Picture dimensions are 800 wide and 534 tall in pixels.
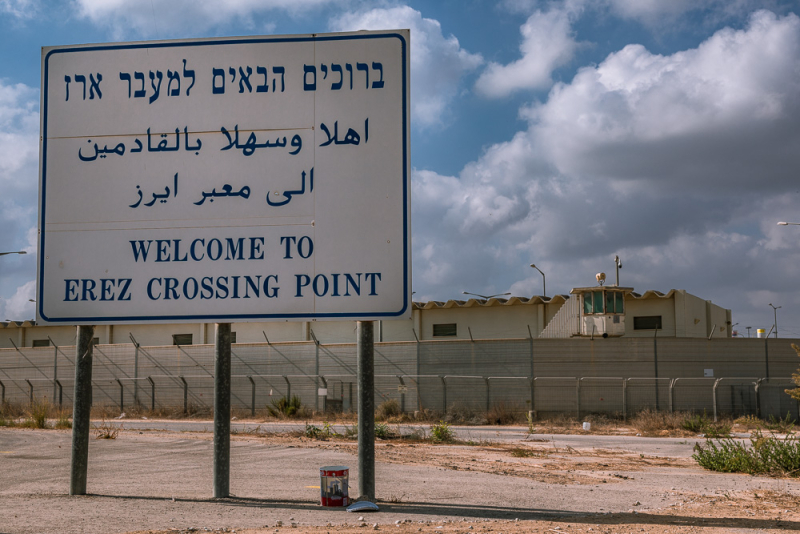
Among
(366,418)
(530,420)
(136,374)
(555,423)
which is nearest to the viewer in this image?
(366,418)

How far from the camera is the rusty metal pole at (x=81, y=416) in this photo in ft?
28.4

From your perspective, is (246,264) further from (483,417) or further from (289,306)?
(483,417)

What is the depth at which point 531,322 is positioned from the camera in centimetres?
3925

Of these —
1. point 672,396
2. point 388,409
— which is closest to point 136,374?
point 388,409

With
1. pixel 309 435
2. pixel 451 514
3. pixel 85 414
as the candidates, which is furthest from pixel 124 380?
pixel 451 514

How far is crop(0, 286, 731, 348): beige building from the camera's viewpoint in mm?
33500

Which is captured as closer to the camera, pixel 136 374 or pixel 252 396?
pixel 252 396

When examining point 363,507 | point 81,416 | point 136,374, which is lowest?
point 363,507

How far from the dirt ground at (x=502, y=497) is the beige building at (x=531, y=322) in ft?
57.9

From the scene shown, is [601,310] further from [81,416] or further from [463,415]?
[81,416]

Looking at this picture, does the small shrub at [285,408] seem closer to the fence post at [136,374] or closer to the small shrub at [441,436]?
the fence post at [136,374]

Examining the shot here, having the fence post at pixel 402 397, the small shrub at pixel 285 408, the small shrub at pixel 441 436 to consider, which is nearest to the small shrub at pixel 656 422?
the small shrub at pixel 441 436

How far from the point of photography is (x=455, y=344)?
3234cm

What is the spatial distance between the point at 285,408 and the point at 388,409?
467 cm
